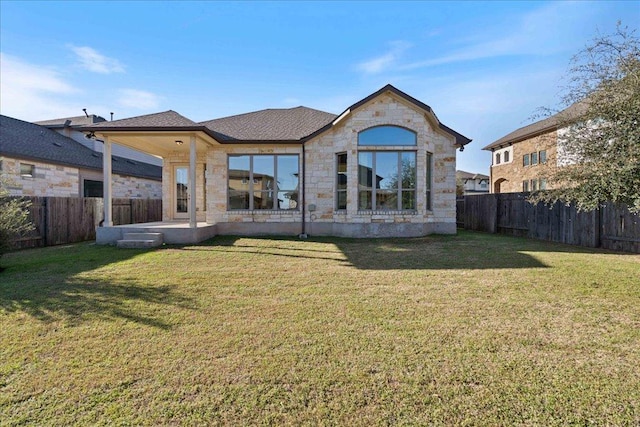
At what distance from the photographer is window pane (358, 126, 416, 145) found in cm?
1091

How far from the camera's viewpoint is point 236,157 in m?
11.9

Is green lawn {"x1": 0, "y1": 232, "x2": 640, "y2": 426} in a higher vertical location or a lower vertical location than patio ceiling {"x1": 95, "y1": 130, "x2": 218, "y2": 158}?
lower

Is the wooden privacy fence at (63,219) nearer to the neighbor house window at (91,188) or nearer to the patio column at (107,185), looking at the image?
the patio column at (107,185)

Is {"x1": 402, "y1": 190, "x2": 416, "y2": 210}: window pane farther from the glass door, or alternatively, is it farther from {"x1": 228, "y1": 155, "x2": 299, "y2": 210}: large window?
the glass door

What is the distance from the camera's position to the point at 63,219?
420 inches

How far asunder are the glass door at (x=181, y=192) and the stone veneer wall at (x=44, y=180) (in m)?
5.49

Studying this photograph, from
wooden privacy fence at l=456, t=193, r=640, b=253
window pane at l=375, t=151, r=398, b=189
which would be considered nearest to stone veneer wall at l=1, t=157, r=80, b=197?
window pane at l=375, t=151, r=398, b=189

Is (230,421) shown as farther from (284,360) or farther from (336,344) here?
(336,344)

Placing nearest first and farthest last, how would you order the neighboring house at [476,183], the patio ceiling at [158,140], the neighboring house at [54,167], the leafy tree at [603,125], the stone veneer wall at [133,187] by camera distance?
the leafy tree at [603,125]
the patio ceiling at [158,140]
the neighboring house at [54,167]
the stone veneer wall at [133,187]
the neighboring house at [476,183]

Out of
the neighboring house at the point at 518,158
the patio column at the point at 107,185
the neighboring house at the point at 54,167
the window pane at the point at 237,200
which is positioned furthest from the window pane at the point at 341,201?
the neighboring house at the point at 518,158

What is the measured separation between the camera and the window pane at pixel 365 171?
36.1ft

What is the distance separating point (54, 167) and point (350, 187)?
43.9 feet

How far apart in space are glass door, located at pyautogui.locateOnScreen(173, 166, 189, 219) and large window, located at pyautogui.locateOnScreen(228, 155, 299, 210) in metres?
2.89

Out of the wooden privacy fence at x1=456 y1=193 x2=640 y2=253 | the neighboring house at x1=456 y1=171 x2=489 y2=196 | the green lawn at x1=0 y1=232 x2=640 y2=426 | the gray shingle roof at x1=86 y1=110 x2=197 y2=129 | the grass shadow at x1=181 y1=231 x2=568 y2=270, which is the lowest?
the green lawn at x1=0 y1=232 x2=640 y2=426
